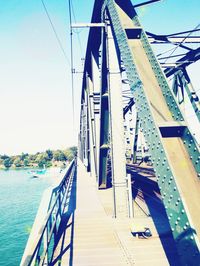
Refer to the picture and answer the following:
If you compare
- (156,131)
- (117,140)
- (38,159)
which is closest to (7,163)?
(38,159)

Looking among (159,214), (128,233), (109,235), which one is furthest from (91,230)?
(159,214)

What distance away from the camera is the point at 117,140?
6273 mm

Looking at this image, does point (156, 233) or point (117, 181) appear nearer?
point (156, 233)

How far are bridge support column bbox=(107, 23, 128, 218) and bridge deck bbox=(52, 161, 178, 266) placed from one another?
550mm

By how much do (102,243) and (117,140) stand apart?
2.62 meters

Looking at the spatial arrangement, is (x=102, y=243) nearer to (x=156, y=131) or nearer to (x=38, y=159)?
(x=156, y=131)

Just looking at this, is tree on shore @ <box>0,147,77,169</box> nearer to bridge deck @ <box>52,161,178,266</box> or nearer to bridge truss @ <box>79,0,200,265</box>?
bridge deck @ <box>52,161,178,266</box>

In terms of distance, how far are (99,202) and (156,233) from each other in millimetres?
3477

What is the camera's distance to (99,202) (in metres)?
8.48

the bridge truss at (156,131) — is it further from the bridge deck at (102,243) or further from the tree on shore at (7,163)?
the tree on shore at (7,163)

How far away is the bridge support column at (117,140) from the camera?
6.12m

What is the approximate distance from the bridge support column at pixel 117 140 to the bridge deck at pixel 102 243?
1.80 feet

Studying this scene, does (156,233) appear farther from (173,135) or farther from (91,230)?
(173,135)

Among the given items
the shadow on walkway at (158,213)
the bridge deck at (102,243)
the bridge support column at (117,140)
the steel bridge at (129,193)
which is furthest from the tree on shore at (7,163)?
the bridge support column at (117,140)
